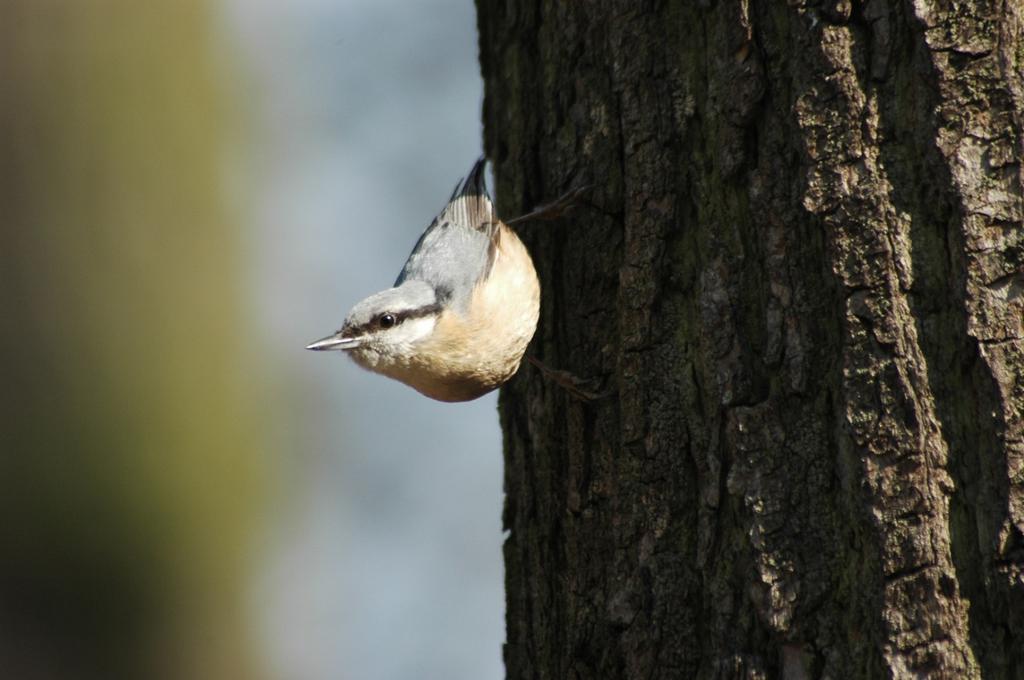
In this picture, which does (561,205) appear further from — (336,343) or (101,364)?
(101,364)

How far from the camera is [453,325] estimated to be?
3072 mm

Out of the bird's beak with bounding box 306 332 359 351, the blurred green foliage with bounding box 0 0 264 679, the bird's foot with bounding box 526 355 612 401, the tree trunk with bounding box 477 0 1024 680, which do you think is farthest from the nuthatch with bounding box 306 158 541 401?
the blurred green foliage with bounding box 0 0 264 679

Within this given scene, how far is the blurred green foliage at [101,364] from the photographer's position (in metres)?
4.72

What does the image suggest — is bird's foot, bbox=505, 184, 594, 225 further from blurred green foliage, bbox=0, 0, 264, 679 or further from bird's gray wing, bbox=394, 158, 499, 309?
blurred green foliage, bbox=0, 0, 264, 679

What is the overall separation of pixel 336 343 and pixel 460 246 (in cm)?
59

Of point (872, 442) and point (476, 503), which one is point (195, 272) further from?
point (872, 442)

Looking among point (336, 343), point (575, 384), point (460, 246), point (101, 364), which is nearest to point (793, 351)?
point (575, 384)

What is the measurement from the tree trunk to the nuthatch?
1.59 feet

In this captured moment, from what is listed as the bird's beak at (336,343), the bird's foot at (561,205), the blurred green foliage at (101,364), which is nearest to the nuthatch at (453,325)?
the bird's beak at (336,343)

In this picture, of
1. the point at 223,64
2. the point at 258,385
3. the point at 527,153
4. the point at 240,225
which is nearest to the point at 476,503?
the point at 258,385

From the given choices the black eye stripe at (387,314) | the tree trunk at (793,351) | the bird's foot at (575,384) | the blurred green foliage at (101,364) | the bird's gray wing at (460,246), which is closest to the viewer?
the tree trunk at (793,351)

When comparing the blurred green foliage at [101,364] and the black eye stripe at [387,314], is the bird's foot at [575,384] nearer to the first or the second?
the black eye stripe at [387,314]

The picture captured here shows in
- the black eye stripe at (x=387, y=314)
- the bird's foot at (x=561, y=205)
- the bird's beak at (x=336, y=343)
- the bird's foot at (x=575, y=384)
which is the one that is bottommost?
the bird's foot at (x=575, y=384)

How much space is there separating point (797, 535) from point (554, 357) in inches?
35.4
